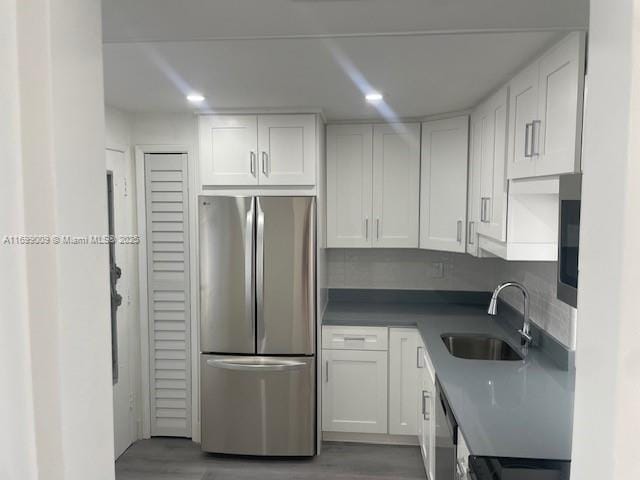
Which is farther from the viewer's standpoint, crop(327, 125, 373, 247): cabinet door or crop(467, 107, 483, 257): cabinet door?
crop(327, 125, 373, 247): cabinet door

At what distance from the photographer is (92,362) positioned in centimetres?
65

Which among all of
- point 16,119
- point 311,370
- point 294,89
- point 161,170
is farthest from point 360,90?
point 16,119

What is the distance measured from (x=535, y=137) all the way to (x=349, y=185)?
175 centimetres

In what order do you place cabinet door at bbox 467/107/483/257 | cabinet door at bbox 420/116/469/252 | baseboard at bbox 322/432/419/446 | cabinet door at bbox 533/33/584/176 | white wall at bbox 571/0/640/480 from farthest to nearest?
1. baseboard at bbox 322/432/419/446
2. cabinet door at bbox 420/116/469/252
3. cabinet door at bbox 467/107/483/257
4. cabinet door at bbox 533/33/584/176
5. white wall at bbox 571/0/640/480

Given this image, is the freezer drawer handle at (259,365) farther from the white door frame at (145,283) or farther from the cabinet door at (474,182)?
the cabinet door at (474,182)

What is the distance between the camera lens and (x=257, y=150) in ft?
10.3

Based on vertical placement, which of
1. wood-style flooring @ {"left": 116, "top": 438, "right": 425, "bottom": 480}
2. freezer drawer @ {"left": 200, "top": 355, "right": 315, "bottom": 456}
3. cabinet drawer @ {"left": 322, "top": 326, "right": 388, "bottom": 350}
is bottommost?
wood-style flooring @ {"left": 116, "top": 438, "right": 425, "bottom": 480}

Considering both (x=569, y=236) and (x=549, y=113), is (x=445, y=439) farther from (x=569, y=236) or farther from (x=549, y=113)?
(x=549, y=113)

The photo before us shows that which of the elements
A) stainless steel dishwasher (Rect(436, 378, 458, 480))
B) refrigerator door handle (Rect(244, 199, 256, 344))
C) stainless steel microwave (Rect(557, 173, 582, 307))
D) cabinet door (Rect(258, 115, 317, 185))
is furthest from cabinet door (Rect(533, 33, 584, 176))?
refrigerator door handle (Rect(244, 199, 256, 344))

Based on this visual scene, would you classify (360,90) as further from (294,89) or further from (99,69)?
(99,69)

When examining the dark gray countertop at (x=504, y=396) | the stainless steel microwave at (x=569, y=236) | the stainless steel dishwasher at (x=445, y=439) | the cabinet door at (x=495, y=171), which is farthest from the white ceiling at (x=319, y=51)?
the stainless steel dishwasher at (x=445, y=439)

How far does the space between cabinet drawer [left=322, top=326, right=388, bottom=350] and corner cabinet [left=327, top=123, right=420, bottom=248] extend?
664 millimetres

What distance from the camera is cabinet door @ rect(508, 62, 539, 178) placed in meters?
1.97

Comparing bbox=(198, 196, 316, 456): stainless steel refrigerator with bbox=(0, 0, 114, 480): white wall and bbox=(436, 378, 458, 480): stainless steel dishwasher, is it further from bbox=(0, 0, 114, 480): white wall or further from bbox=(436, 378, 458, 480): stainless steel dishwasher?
bbox=(0, 0, 114, 480): white wall
